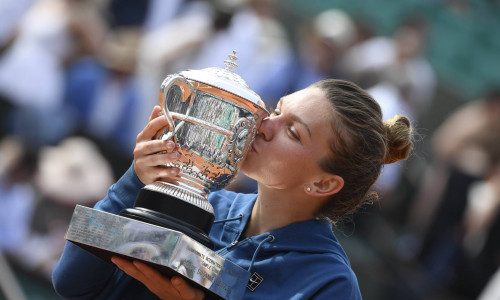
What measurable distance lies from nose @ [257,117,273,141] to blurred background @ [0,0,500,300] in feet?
5.34

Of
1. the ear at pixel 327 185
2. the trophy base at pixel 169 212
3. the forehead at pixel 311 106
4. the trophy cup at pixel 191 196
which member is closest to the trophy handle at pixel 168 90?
the trophy cup at pixel 191 196

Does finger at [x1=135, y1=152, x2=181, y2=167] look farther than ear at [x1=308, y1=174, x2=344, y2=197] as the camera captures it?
No

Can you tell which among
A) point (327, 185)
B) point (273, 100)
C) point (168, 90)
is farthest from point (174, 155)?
point (273, 100)

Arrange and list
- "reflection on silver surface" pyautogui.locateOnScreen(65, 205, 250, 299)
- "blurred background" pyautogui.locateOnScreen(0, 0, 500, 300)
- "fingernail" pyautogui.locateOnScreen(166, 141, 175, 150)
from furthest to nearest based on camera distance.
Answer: "blurred background" pyautogui.locateOnScreen(0, 0, 500, 300) < "fingernail" pyautogui.locateOnScreen(166, 141, 175, 150) < "reflection on silver surface" pyautogui.locateOnScreen(65, 205, 250, 299)

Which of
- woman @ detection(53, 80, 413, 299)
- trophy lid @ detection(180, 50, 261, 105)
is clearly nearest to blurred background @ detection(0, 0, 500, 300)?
woman @ detection(53, 80, 413, 299)

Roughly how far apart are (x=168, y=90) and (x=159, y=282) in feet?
1.22

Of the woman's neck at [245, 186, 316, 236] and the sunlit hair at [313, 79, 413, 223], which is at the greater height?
the sunlit hair at [313, 79, 413, 223]

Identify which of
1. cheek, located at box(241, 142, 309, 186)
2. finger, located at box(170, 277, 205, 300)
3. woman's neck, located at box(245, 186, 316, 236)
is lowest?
finger, located at box(170, 277, 205, 300)

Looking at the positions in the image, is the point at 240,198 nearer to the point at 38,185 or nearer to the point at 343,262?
the point at 343,262

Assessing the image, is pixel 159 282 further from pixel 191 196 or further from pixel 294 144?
pixel 294 144

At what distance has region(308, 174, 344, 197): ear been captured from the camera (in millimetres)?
1459

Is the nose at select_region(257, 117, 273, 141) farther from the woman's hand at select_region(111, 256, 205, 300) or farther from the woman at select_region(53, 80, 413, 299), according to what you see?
the woman's hand at select_region(111, 256, 205, 300)

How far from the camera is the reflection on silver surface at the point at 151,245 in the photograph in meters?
1.23

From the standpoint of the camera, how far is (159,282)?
4.30ft
